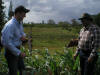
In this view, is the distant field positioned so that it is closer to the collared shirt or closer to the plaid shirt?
the plaid shirt

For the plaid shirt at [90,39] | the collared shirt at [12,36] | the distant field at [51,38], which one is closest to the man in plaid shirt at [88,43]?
the plaid shirt at [90,39]

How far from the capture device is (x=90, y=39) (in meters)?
4.46

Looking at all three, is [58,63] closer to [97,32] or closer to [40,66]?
[40,66]

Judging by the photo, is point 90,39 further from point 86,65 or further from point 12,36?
point 12,36

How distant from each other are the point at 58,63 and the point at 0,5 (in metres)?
4.66

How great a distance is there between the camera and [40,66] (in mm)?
5449

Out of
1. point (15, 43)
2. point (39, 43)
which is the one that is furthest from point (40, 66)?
point (39, 43)

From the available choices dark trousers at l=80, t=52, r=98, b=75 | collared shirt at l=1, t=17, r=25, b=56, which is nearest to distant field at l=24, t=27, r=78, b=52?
dark trousers at l=80, t=52, r=98, b=75

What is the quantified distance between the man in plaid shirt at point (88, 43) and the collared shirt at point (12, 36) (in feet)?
3.91

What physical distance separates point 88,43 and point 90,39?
0.29 ft

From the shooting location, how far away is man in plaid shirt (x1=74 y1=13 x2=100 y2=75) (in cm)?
435

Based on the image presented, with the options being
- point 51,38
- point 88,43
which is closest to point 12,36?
point 88,43

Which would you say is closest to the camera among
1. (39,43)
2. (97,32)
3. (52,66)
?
(97,32)

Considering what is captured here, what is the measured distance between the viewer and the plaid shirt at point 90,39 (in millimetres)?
4344
